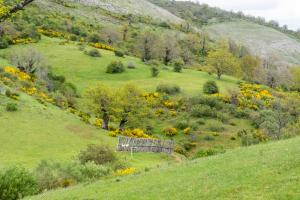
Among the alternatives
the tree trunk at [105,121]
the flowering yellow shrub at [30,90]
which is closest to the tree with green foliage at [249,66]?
the tree trunk at [105,121]

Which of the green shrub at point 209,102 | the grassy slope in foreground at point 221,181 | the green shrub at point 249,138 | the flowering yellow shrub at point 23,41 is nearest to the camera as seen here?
the grassy slope in foreground at point 221,181

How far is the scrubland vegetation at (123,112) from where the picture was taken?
27.2 metres

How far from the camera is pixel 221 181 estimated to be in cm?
2202

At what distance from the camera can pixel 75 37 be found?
135 metres

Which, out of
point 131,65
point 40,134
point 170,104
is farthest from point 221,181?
point 131,65

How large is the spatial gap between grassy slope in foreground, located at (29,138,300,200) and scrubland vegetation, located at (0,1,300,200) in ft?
0.33

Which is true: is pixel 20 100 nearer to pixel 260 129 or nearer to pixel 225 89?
pixel 260 129

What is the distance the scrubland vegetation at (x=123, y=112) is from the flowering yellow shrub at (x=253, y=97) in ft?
1.06

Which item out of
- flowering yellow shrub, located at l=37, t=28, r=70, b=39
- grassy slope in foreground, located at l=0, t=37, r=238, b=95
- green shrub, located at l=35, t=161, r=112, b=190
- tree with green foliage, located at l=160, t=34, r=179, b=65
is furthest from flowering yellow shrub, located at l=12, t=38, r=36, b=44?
green shrub, located at l=35, t=161, r=112, b=190

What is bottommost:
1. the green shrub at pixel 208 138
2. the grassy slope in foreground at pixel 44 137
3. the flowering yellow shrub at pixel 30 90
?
the green shrub at pixel 208 138

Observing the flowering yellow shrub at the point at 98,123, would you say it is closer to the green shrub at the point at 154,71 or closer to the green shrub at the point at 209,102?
the green shrub at the point at 209,102

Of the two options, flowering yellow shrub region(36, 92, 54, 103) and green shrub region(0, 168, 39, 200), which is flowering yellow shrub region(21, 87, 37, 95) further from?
green shrub region(0, 168, 39, 200)

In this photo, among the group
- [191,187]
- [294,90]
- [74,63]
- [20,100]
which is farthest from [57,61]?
[191,187]

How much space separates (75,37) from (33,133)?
78.9 m
